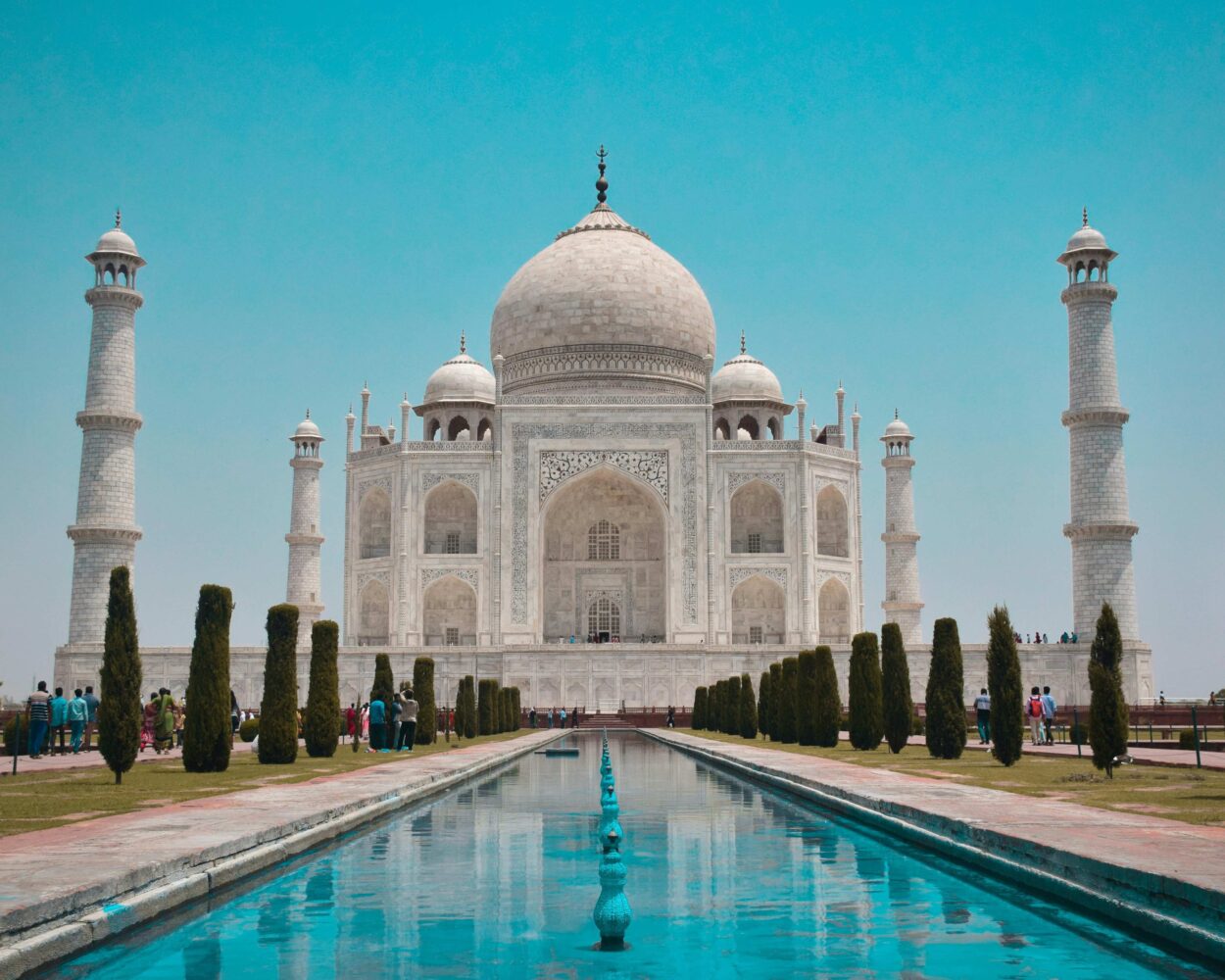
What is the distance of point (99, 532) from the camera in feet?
91.2

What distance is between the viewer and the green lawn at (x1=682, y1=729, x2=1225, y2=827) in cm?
800

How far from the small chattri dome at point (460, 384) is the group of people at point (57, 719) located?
1927 cm

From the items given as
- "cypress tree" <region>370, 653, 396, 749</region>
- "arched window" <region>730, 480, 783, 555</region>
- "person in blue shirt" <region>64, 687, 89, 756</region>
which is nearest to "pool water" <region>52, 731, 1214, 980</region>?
"cypress tree" <region>370, 653, 396, 749</region>

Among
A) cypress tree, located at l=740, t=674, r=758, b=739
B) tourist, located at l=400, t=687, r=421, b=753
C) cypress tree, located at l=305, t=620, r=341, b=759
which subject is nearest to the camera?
cypress tree, located at l=305, t=620, r=341, b=759

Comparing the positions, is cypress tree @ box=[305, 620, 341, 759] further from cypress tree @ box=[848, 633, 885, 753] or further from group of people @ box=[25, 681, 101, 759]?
cypress tree @ box=[848, 633, 885, 753]

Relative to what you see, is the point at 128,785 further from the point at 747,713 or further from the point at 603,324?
the point at 603,324

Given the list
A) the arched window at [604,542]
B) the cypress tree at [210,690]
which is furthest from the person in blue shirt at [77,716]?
the arched window at [604,542]

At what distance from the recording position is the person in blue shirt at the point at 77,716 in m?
16.7

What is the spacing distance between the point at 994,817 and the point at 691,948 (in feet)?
9.92

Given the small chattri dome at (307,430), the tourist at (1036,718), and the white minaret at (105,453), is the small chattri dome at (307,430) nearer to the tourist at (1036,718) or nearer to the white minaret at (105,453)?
the white minaret at (105,453)

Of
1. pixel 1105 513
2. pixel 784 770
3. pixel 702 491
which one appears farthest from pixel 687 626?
pixel 784 770

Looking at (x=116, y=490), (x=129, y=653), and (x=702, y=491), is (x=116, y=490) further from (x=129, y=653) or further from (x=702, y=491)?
(x=129, y=653)

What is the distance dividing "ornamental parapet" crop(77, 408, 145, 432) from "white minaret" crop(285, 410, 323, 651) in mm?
7452

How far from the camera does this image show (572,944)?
4.23 metres
